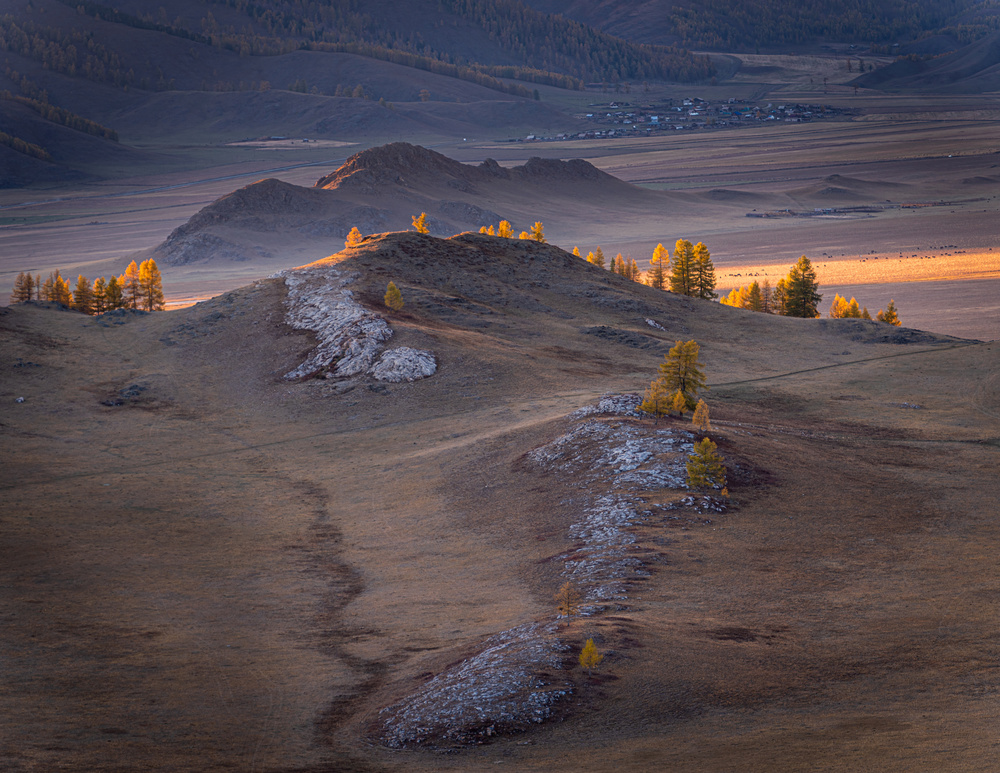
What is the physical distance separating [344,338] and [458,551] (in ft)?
113

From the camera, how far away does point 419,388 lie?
66562 millimetres

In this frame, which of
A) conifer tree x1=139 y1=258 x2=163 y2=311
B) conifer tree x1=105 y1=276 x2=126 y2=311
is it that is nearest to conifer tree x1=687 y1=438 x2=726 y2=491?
conifer tree x1=105 y1=276 x2=126 y2=311

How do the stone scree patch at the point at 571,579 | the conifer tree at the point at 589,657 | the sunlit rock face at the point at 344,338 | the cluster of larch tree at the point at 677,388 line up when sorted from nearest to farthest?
the stone scree patch at the point at 571,579 → the conifer tree at the point at 589,657 → the cluster of larch tree at the point at 677,388 → the sunlit rock face at the point at 344,338

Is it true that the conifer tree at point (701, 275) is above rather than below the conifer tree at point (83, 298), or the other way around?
above

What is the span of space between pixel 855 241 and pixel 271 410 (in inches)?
5474

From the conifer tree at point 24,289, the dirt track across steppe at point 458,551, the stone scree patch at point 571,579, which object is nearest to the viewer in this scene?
the dirt track across steppe at point 458,551

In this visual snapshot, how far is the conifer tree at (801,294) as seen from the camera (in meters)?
104

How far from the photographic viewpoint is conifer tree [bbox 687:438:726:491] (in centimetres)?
4272

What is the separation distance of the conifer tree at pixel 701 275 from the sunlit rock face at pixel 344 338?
4414 cm

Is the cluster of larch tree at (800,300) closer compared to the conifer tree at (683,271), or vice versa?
the cluster of larch tree at (800,300)

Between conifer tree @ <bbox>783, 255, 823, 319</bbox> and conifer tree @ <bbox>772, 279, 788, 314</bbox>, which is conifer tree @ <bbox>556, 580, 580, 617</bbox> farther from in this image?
conifer tree @ <bbox>772, 279, 788, 314</bbox>

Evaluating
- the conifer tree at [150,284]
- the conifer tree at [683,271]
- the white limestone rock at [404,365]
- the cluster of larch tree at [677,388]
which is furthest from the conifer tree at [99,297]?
the cluster of larch tree at [677,388]

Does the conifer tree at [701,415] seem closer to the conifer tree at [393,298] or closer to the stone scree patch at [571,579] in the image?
the stone scree patch at [571,579]

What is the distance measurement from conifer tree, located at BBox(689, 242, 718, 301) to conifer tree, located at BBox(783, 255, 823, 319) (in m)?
8.84
